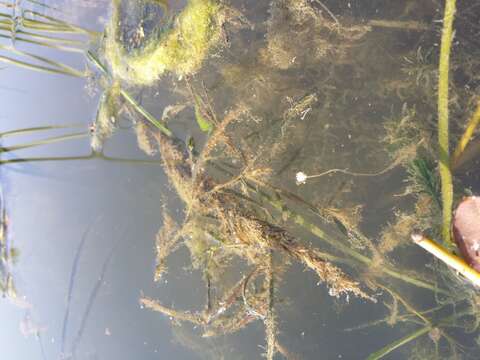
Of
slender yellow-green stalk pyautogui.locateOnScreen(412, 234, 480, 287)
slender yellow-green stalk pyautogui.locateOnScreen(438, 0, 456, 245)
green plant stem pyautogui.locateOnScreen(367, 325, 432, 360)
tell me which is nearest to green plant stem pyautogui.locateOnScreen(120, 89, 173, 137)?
slender yellow-green stalk pyautogui.locateOnScreen(438, 0, 456, 245)

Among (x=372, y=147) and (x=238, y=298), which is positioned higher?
(x=372, y=147)

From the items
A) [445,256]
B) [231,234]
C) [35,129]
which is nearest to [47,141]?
[35,129]

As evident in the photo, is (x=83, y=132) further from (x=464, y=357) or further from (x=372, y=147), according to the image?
(x=464, y=357)

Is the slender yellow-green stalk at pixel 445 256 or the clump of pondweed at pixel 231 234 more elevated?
the slender yellow-green stalk at pixel 445 256

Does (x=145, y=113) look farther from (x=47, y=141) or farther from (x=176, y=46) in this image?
(x=47, y=141)

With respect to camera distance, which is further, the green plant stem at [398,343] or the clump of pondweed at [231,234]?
the green plant stem at [398,343]

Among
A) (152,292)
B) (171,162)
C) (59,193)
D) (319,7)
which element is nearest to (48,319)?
(59,193)

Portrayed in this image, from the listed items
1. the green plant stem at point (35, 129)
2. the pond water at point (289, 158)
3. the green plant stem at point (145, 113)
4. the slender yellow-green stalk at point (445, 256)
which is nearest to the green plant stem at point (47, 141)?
the green plant stem at point (35, 129)

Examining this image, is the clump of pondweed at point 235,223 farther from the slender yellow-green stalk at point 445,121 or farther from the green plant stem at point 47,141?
the green plant stem at point 47,141
